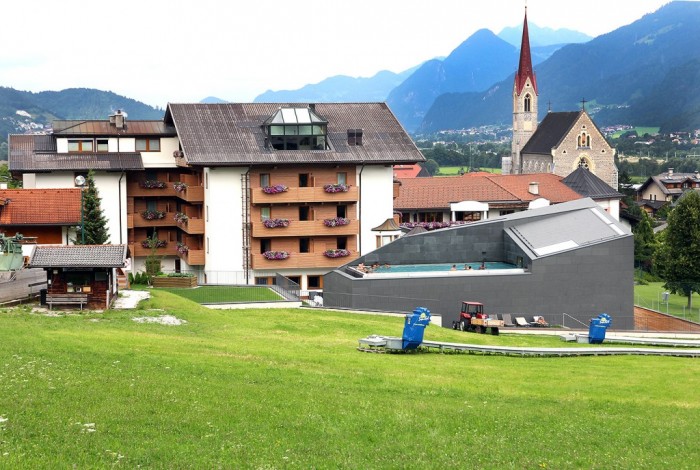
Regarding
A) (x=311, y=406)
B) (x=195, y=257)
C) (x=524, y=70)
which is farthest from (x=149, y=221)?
(x=524, y=70)

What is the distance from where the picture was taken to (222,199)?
65250 mm

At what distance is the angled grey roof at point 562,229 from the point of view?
54784 millimetres

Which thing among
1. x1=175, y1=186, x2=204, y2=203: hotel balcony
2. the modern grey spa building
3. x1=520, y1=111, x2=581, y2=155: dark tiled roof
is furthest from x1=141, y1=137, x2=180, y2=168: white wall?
x1=520, y1=111, x2=581, y2=155: dark tiled roof

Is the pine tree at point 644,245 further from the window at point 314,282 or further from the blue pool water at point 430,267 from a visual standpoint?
the blue pool water at point 430,267

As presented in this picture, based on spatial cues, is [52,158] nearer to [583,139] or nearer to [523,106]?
[583,139]

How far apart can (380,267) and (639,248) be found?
55.4 m

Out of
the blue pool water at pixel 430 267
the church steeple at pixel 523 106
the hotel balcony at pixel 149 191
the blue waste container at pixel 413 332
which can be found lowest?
the blue waste container at pixel 413 332

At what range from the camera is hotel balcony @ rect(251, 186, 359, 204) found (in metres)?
64.7

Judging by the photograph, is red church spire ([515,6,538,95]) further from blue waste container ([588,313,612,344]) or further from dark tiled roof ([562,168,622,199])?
blue waste container ([588,313,612,344])

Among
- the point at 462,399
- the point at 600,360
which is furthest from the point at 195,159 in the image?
the point at 462,399

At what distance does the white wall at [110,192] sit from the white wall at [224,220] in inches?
259

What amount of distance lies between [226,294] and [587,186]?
208ft

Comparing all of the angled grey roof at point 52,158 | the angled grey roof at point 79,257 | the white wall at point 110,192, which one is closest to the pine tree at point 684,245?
the white wall at point 110,192

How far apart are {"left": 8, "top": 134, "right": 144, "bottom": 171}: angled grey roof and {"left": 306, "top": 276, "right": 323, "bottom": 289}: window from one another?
13.5 metres
